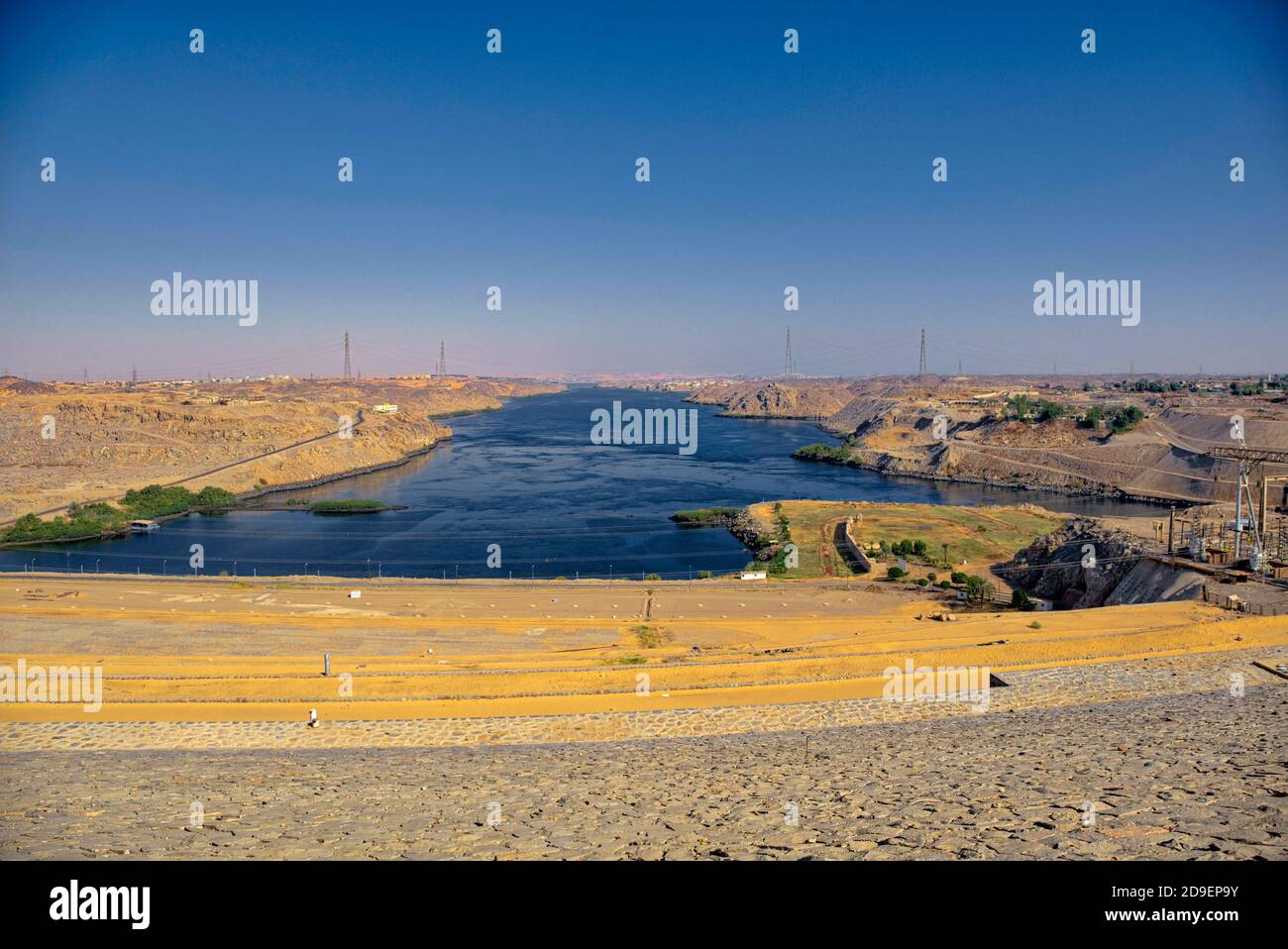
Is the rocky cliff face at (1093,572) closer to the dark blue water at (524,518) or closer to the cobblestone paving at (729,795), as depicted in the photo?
the cobblestone paving at (729,795)

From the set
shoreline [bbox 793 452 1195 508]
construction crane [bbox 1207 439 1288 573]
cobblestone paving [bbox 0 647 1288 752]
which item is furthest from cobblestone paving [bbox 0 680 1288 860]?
shoreline [bbox 793 452 1195 508]

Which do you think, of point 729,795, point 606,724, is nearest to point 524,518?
point 606,724

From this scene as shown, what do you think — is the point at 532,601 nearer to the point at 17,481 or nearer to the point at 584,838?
the point at 584,838

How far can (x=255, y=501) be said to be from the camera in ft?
187

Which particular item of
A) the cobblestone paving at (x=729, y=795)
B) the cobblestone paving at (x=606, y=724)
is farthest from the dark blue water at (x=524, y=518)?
the cobblestone paving at (x=729, y=795)

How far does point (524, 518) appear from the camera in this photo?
4972 cm

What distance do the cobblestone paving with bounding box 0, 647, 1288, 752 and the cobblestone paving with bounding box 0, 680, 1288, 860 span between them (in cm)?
50

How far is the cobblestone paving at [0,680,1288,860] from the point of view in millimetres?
6695

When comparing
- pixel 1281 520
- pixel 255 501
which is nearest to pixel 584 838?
pixel 1281 520

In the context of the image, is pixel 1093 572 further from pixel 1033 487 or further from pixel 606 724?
pixel 1033 487

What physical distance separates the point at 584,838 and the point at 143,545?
145 feet

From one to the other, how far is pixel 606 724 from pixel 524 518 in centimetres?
3776

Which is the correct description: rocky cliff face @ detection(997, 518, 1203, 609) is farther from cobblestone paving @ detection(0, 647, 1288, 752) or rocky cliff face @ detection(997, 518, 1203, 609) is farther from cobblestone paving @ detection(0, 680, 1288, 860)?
cobblestone paving @ detection(0, 680, 1288, 860)

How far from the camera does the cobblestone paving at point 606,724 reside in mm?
11844
